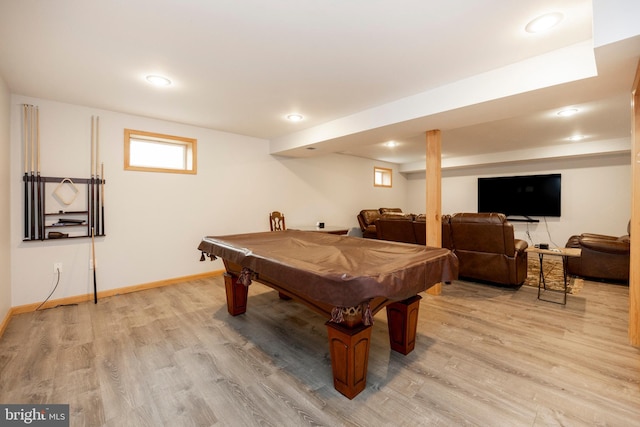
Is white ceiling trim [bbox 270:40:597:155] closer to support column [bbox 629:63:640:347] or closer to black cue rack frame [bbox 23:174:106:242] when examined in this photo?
support column [bbox 629:63:640:347]

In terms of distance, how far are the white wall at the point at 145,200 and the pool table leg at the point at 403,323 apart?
331cm

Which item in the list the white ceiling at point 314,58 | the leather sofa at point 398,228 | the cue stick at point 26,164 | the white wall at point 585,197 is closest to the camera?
the white ceiling at point 314,58

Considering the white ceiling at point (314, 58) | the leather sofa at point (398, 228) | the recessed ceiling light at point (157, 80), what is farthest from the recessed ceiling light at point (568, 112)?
the recessed ceiling light at point (157, 80)

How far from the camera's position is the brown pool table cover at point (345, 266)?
143 cm

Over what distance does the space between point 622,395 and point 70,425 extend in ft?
10.4

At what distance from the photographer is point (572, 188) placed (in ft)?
20.1

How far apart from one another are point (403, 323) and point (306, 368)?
0.81 meters

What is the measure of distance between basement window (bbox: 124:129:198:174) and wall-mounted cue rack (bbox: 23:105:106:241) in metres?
0.38

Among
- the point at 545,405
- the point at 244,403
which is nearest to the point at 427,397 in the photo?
the point at 545,405

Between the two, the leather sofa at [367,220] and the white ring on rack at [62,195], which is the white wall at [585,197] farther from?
the white ring on rack at [62,195]

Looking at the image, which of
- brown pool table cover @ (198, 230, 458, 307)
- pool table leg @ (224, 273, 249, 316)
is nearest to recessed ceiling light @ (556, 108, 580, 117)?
brown pool table cover @ (198, 230, 458, 307)

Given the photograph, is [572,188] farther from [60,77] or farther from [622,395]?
[60,77]

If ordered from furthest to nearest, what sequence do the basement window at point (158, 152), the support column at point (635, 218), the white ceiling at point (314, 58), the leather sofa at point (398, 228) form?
the leather sofa at point (398, 228)
the basement window at point (158, 152)
the support column at point (635, 218)
the white ceiling at point (314, 58)

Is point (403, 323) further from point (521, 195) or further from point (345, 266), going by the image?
point (521, 195)
